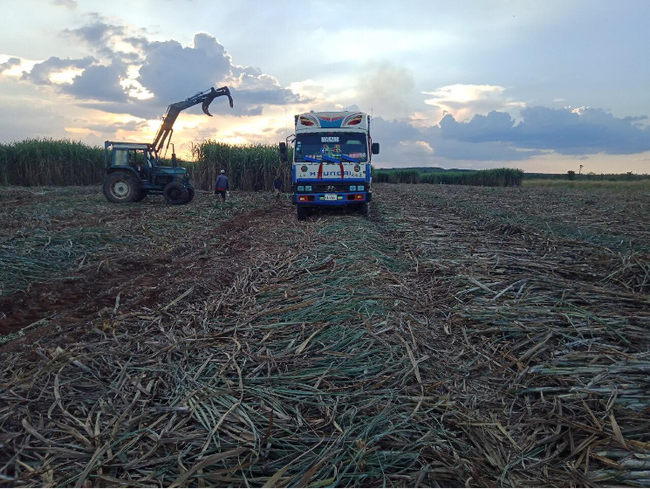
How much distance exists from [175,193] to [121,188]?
2.30 m

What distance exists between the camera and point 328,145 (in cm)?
1245

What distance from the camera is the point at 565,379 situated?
3.30m

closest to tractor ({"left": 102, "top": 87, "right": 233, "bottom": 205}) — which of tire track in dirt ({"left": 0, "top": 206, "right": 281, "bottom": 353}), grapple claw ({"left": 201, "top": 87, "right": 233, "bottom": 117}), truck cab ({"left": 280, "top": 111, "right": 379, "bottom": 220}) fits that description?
grapple claw ({"left": 201, "top": 87, "right": 233, "bottom": 117})

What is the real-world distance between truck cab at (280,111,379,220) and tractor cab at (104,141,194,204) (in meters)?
6.62

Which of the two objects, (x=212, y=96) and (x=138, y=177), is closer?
(x=138, y=177)

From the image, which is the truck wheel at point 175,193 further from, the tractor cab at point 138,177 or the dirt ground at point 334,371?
the dirt ground at point 334,371

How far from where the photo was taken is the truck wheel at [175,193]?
16.6m

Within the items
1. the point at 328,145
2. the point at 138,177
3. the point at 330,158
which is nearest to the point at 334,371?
the point at 330,158

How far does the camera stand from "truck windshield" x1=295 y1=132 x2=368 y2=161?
12430 mm

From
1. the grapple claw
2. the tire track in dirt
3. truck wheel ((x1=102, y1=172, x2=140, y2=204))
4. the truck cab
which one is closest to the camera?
the tire track in dirt

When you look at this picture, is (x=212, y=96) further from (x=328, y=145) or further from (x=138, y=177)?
(x=328, y=145)

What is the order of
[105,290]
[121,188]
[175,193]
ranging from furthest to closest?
[121,188] → [175,193] → [105,290]

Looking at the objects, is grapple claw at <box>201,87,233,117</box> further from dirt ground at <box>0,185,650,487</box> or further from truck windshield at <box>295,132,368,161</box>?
dirt ground at <box>0,185,650,487</box>

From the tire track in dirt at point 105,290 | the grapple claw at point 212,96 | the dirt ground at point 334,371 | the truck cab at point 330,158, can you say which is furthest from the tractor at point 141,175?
the dirt ground at point 334,371
